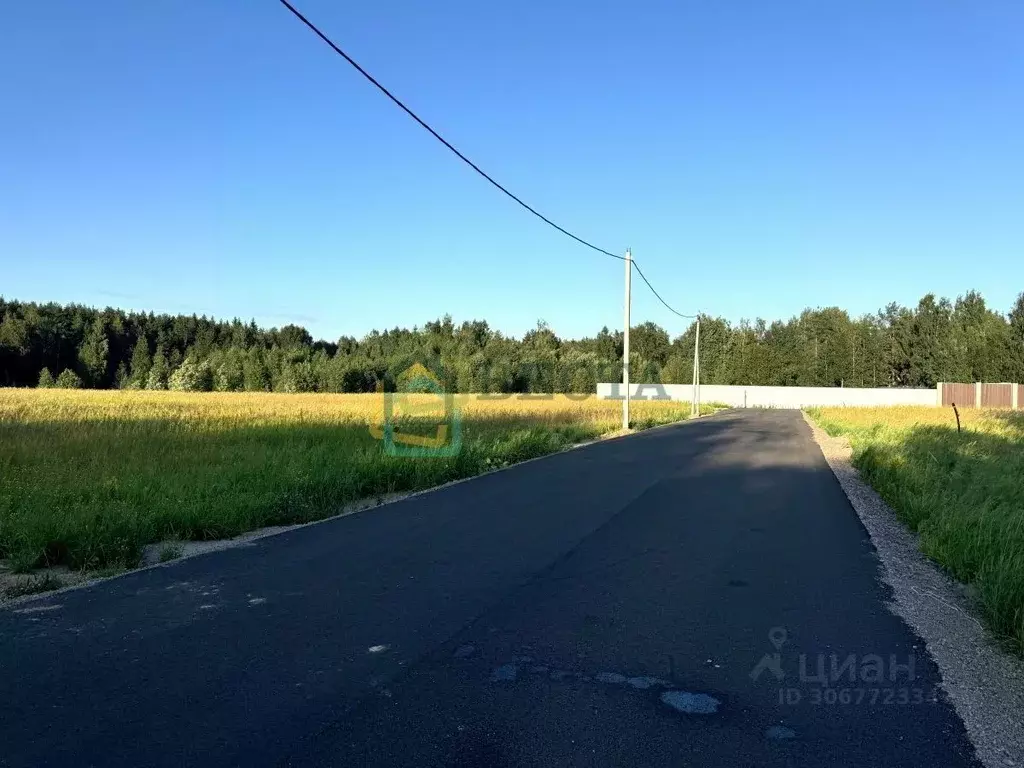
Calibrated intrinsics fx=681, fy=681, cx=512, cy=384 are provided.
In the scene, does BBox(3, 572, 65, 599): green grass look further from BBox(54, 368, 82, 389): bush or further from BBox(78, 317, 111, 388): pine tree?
BBox(78, 317, 111, 388): pine tree

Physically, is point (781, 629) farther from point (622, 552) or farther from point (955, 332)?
point (955, 332)

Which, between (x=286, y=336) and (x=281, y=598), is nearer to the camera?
(x=281, y=598)

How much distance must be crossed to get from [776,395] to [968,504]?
68180 millimetres

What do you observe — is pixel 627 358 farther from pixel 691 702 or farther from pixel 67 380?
pixel 67 380

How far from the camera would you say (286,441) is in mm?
17000

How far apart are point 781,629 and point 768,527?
13.0 feet

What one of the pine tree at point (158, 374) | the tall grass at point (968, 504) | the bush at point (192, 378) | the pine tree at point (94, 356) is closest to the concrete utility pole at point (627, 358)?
the tall grass at point (968, 504)

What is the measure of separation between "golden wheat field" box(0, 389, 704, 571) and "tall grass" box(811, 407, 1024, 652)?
793 centimetres

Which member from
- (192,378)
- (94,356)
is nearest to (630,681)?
(192,378)

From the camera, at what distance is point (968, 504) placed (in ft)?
30.3

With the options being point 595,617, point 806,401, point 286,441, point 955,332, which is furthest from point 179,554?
point 955,332

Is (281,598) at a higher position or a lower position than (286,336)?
lower

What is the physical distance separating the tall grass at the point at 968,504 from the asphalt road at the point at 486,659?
0.80m

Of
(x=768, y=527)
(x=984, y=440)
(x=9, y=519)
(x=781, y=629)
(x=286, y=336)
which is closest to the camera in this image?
(x=781, y=629)
